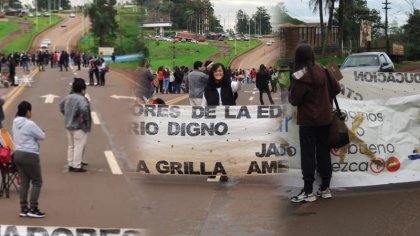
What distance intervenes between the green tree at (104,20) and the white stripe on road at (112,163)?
21.3ft

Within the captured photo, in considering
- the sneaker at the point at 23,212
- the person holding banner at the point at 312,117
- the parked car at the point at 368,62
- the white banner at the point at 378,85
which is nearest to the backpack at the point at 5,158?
the sneaker at the point at 23,212

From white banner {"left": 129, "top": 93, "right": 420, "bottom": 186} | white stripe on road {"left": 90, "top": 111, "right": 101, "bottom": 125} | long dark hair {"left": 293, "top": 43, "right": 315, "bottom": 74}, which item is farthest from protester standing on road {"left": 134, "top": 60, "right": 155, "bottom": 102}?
white stripe on road {"left": 90, "top": 111, "right": 101, "bottom": 125}

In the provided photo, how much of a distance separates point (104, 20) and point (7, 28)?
91.9 m

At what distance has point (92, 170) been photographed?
9992mm

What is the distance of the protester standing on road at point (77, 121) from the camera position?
9906mm

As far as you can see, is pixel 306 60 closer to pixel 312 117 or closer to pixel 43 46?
pixel 312 117

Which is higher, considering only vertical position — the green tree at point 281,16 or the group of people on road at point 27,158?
the green tree at point 281,16

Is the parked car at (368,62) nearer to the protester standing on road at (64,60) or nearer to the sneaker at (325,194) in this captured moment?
the sneaker at (325,194)

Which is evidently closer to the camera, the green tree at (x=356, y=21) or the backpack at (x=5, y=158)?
the backpack at (x=5, y=158)

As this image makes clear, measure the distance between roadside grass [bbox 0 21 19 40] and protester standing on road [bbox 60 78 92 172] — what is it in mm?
78255

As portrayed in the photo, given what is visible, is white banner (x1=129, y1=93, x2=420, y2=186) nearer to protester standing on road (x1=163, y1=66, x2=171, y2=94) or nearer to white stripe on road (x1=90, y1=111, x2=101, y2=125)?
protester standing on road (x1=163, y1=66, x2=171, y2=94)

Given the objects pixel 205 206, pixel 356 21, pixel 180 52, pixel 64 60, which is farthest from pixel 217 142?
pixel 356 21

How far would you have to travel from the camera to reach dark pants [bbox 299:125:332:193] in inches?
248

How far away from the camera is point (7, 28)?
8975cm
